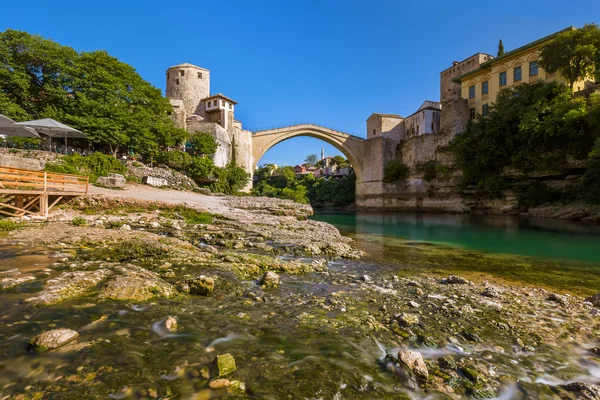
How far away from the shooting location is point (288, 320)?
2885mm

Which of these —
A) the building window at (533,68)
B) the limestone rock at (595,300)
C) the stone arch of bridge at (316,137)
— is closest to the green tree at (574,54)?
the building window at (533,68)

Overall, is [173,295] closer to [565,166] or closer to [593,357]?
[593,357]

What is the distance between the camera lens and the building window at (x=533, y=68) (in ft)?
88.0

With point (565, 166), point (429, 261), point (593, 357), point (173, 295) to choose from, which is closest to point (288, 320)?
point (173, 295)

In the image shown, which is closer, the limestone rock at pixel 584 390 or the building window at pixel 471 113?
the limestone rock at pixel 584 390

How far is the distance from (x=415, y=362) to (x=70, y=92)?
2740 cm

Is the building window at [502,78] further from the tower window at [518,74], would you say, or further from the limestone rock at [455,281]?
the limestone rock at [455,281]

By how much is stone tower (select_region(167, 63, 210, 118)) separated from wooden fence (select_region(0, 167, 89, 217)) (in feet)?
97.9

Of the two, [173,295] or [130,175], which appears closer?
[173,295]

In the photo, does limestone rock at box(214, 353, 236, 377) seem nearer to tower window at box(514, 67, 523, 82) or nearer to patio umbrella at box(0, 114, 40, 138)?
patio umbrella at box(0, 114, 40, 138)

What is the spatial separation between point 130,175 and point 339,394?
20.3 m

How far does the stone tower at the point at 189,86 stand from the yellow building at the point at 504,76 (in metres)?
32.9

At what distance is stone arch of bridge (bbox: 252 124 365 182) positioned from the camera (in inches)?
1524

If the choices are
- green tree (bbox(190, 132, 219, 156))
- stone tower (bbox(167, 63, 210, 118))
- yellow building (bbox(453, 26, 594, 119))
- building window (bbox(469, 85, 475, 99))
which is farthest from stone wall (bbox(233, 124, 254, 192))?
building window (bbox(469, 85, 475, 99))
